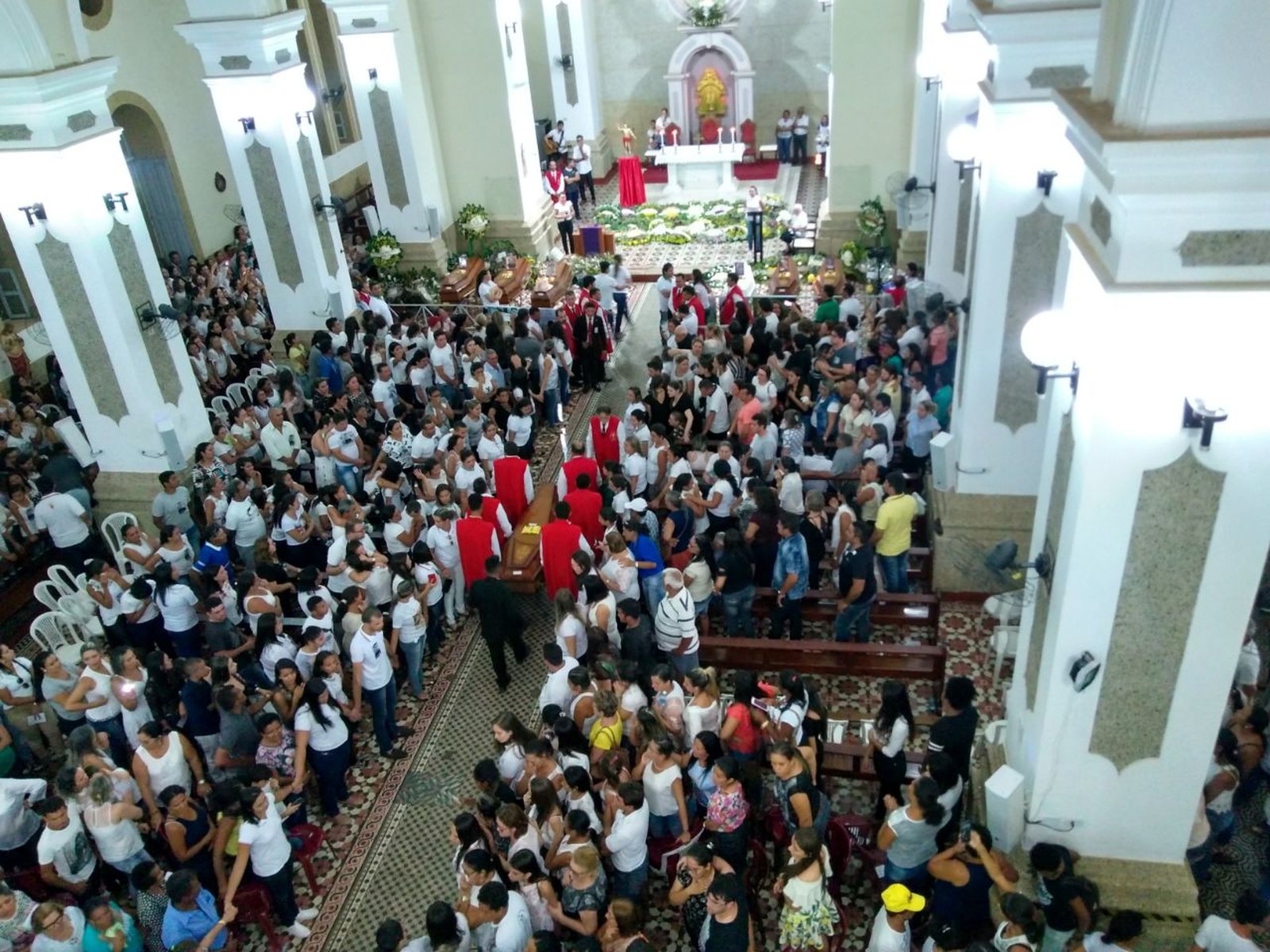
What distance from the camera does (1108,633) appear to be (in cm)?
427

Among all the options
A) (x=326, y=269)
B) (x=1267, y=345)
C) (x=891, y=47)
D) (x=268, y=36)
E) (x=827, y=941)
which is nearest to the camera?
(x=1267, y=345)

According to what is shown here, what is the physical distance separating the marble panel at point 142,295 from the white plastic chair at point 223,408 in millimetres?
917

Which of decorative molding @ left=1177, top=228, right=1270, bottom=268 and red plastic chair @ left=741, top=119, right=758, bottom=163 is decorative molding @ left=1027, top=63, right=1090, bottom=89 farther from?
red plastic chair @ left=741, top=119, right=758, bottom=163

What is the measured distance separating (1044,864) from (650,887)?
7.07 ft

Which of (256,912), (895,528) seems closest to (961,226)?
(895,528)

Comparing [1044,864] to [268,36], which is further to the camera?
[268,36]

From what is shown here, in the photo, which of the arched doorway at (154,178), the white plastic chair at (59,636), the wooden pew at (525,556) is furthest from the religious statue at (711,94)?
the white plastic chair at (59,636)

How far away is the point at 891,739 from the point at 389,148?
11.6m

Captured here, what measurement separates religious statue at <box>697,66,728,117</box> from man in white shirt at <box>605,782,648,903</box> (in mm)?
17167

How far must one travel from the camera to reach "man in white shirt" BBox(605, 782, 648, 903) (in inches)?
190

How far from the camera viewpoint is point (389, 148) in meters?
Result: 14.2

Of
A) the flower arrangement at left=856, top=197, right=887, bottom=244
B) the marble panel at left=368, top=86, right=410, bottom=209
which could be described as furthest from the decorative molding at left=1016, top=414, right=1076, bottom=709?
the marble panel at left=368, top=86, right=410, bottom=209

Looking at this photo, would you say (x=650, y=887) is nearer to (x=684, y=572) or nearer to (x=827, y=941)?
(x=827, y=941)

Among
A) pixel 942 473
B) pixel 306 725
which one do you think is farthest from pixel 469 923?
pixel 942 473
